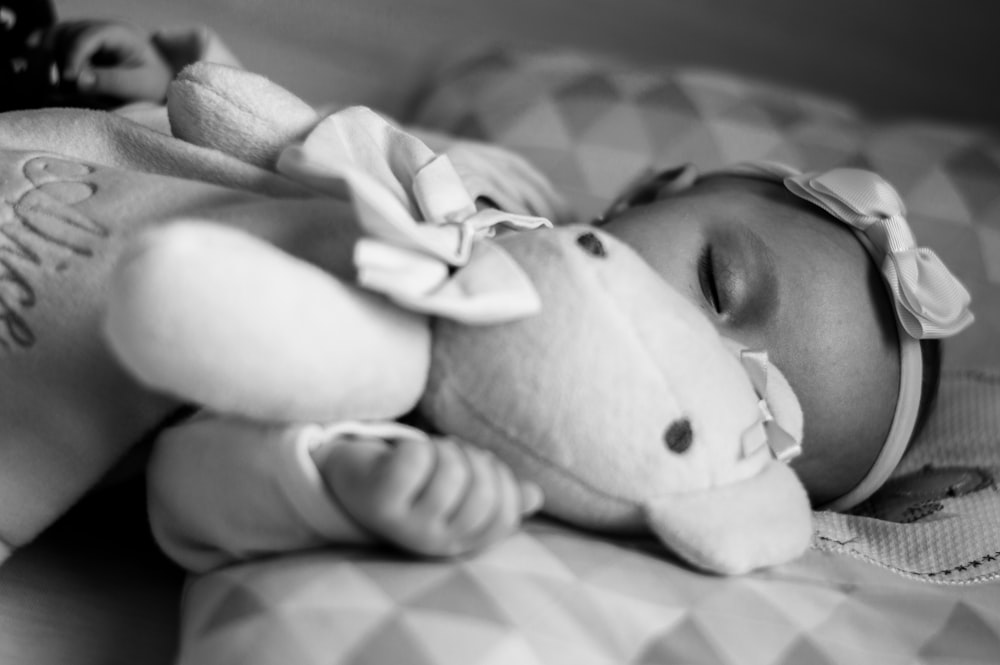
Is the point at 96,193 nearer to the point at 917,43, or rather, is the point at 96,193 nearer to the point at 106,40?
the point at 106,40

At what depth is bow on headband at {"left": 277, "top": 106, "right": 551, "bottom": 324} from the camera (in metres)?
0.57

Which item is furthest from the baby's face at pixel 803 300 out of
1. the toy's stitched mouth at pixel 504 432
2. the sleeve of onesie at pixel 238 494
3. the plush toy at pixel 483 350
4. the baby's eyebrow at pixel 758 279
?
the sleeve of onesie at pixel 238 494

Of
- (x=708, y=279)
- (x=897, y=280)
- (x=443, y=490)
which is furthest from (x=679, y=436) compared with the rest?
(x=897, y=280)

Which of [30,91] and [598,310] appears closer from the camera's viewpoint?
[598,310]

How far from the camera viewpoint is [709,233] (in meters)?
0.88

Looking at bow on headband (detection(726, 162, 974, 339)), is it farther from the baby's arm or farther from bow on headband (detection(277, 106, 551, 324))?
the baby's arm

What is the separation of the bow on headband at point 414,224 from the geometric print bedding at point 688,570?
0.15 m

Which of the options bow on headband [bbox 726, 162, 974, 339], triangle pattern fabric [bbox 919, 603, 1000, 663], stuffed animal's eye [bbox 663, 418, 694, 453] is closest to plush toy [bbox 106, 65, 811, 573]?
stuffed animal's eye [bbox 663, 418, 694, 453]

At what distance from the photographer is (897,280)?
2.99 ft

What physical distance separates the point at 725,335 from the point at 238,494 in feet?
1.33

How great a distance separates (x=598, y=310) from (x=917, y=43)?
1.47 meters

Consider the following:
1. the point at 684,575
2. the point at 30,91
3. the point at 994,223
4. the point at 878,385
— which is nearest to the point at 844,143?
the point at 994,223

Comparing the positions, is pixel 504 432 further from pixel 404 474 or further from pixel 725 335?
pixel 725 335

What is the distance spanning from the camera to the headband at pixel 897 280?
35.8 inches
